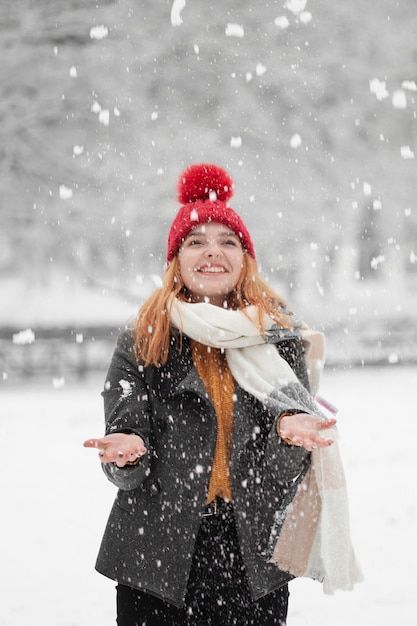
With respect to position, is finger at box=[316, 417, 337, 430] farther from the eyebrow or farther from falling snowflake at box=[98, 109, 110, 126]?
falling snowflake at box=[98, 109, 110, 126]

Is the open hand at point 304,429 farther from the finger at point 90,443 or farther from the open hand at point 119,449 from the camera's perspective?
the finger at point 90,443

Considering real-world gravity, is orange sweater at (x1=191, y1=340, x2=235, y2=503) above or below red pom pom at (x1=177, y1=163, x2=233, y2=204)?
below

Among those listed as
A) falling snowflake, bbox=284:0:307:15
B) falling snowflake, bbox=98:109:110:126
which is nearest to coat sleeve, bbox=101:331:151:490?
falling snowflake, bbox=98:109:110:126

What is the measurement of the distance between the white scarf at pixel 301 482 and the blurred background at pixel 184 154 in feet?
28.8

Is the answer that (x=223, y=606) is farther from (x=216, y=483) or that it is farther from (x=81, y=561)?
(x=81, y=561)

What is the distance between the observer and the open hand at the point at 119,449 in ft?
5.90

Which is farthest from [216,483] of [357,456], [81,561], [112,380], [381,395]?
[381,395]

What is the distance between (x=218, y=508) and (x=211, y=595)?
0.26 metres

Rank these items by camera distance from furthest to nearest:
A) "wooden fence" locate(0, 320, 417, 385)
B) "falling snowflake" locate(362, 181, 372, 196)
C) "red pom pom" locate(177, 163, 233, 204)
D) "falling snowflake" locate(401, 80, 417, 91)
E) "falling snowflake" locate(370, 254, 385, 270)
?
"falling snowflake" locate(370, 254, 385, 270) → "falling snowflake" locate(362, 181, 372, 196) → "falling snowflake" locate(401, 80, 417, 91) → "wooden fence" locate(0, 320, 417, 385) → "red pom pom" locate(177, 163, 233, 204)

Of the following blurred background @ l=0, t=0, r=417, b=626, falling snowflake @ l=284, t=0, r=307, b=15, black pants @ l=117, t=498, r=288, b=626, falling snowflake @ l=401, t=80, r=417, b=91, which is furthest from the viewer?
falling snowflake @ l=401, t=80, r=417, b=91

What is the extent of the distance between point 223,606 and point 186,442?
50 cm

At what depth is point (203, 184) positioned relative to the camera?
89.8 inches

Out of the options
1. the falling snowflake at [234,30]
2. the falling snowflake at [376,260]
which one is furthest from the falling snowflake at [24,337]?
the falling snowflake at [376,260]

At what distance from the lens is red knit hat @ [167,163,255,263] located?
2.17m
